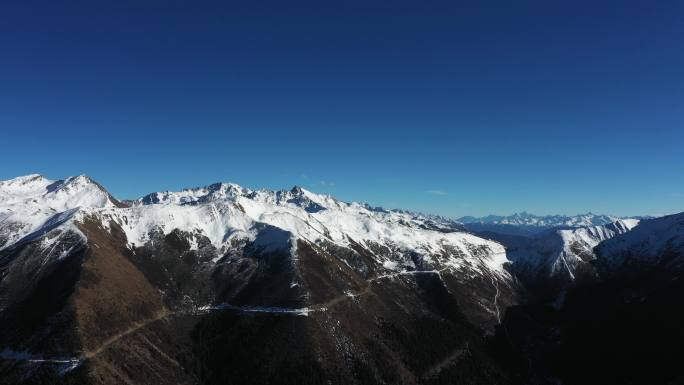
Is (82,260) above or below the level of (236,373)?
above

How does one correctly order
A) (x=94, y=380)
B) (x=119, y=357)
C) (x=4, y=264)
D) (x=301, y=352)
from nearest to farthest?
(x=94, y=380)
(x=119, y=357)
(x=301, y=352)
(x=4, y=264)

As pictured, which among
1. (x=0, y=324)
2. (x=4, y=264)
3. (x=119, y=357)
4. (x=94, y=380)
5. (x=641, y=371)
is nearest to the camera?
(x=94, y=380)

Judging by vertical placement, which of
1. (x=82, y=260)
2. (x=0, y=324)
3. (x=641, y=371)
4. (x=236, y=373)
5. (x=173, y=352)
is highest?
(x=82, y=260)

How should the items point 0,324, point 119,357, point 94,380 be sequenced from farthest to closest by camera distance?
point 0,324
point 119,357
point 94,380

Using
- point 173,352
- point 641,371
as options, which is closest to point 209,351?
point 173,352

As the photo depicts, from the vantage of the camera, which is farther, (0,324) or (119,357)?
(0,324)

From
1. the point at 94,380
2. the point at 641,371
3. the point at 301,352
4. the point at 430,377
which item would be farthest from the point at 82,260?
the point at 641,371

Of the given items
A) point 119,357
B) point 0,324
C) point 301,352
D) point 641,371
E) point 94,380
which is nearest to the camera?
point 94,380

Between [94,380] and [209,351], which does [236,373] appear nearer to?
[209,351]

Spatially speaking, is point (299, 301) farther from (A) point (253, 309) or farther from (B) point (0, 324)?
(B) point (0, 324)
